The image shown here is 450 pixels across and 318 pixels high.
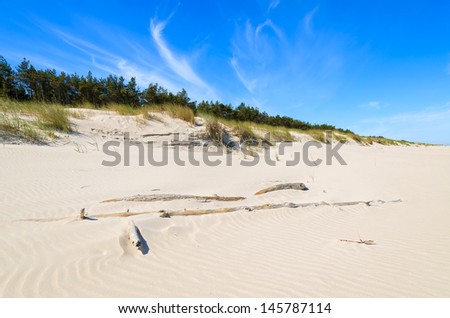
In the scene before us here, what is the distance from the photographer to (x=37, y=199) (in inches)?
156

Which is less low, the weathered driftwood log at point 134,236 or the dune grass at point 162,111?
the dune grass at point 162,111

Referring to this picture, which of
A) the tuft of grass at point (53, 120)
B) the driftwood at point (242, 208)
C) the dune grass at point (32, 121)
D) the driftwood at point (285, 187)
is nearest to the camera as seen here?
the driftwood at point (242, 208)

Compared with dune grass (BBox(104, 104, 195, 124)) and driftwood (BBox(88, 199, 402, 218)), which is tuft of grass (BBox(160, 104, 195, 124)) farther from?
driftwood (BBox(88, 199, 402, 218))

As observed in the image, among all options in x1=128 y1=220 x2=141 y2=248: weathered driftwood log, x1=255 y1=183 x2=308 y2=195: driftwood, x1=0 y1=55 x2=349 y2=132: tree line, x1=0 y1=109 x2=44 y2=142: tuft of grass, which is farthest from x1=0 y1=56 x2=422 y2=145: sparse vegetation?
x1=128 y1=220 x2=141 y2=248: weathered driftwood log

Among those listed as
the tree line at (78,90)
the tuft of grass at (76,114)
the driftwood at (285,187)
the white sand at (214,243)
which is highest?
the tree line at (78,90)

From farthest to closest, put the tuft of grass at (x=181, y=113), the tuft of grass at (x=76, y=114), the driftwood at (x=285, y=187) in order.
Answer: the tuft of grass at (x=181, y=113) < the tuft of grass at (x=76, y=114) < the driftwood at (x=285, y=187)

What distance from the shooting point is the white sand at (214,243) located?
1.89 metres

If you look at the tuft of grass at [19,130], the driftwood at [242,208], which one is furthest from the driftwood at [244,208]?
the tuft of grass at [19,130]

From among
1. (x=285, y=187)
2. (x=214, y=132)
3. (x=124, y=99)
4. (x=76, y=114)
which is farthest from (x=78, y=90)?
(x=285, y=187)

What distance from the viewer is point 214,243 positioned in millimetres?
2699

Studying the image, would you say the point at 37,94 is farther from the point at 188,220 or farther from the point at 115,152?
the point at 188,220

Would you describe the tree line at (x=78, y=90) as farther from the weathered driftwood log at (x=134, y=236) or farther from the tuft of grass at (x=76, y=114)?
the weathered driftwood log at (x=134, y=236)

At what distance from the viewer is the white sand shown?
1.89 meters

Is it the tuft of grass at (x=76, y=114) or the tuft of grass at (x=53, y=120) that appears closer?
the tuft of grass at (x=53, y=120)
